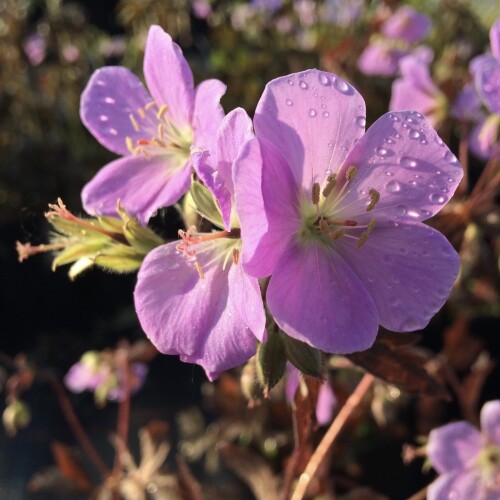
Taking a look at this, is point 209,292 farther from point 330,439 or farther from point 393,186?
point 330,439

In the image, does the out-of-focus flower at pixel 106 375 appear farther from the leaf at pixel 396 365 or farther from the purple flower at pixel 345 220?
the purple flower at pixel 345 220

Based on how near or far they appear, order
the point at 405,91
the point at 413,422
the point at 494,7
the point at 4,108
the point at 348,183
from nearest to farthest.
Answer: the point at 348,183, the point at 405,91, the point at 413,422, the point at 4,108, the point at 494,7

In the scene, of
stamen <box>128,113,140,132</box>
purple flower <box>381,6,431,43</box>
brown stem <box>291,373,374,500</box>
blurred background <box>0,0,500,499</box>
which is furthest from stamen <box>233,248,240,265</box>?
purple flower <box>381,6,431,43</box>

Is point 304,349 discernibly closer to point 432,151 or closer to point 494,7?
point 432,151

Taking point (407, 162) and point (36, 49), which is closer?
point (407, 162)

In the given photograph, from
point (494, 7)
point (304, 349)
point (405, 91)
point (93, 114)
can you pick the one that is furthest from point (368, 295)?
point (494, 7)

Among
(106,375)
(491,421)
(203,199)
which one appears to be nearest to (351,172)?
(203,199)
